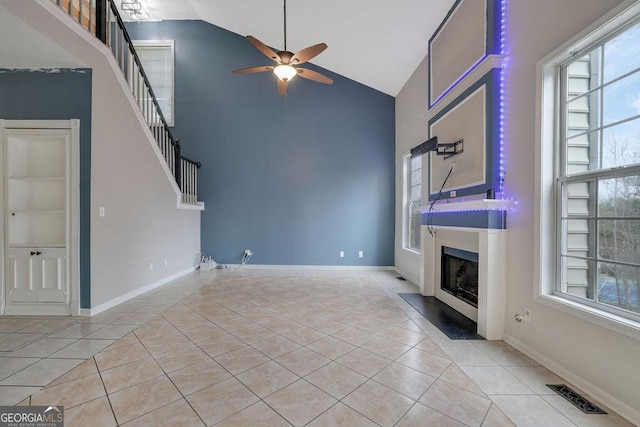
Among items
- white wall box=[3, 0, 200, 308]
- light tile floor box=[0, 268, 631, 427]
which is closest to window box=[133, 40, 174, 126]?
white wall box=[3, 0, 200, 308]

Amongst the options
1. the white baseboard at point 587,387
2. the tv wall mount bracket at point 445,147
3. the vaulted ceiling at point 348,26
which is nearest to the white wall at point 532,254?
the white baseboard at point 587,387

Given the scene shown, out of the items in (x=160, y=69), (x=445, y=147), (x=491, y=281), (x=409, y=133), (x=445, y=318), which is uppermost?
(x=160, y=69)

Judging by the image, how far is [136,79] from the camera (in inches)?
186

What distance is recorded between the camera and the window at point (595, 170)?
1776 mm

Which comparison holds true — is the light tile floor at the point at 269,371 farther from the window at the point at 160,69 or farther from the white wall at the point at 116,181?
the window at the point at 160,69

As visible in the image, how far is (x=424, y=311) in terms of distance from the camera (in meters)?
3.59

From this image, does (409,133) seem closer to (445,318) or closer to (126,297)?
(445,318)

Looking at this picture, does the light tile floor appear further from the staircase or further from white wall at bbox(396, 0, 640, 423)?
the staircase

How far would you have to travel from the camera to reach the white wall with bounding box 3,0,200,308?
117 inches

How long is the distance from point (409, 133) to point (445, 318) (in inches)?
138

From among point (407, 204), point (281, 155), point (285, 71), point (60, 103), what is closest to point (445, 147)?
point (285, 71)

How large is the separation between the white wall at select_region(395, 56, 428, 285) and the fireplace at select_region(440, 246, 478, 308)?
1.89 feet

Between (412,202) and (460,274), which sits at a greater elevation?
(412,202)

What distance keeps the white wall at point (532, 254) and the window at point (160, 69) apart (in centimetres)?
649
